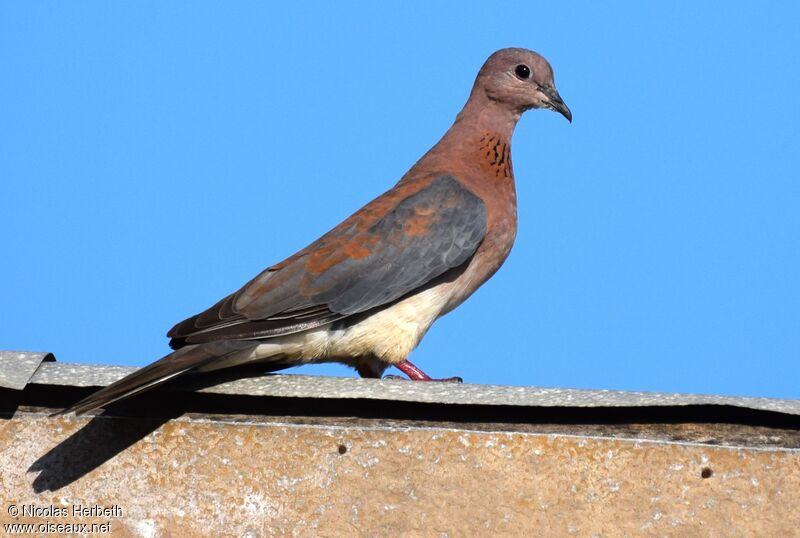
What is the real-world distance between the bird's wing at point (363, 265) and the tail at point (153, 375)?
0.85ft

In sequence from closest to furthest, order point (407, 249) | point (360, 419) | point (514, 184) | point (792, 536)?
1. point (792, 536)
2. point (360, 419)
3. point (407, 249)
4. point (514, 184)

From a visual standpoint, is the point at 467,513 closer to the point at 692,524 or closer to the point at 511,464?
the point at 511,464

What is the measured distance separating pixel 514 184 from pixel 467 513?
7.84ft

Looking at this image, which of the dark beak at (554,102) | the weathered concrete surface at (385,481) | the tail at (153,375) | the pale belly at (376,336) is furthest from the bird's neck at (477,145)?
the weathered concrete surface at (385,481)

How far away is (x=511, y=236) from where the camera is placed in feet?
18.5

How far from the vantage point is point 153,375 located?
397 cm

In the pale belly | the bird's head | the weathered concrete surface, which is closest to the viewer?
the weathered concrete surface

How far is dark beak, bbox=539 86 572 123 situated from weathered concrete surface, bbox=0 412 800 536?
105 inches

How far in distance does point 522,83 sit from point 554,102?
192 mm

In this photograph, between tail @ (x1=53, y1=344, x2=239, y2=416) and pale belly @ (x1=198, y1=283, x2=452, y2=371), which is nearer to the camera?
tail @ (x1=53, y1=344, x2=239, y2=416)

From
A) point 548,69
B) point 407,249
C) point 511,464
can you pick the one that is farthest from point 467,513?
point 548,69

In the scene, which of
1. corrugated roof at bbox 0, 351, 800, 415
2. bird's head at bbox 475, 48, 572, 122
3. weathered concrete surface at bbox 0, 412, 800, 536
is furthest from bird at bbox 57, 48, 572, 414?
weathered concrete surface at bbox 0, 412, 800, 536

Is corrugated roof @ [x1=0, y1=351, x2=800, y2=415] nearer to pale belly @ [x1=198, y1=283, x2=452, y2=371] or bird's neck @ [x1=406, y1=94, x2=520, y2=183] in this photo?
pale belly @ [x1=198, y1=283, x2=452, y2=371]

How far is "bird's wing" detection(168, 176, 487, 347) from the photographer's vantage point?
15.7 ft
